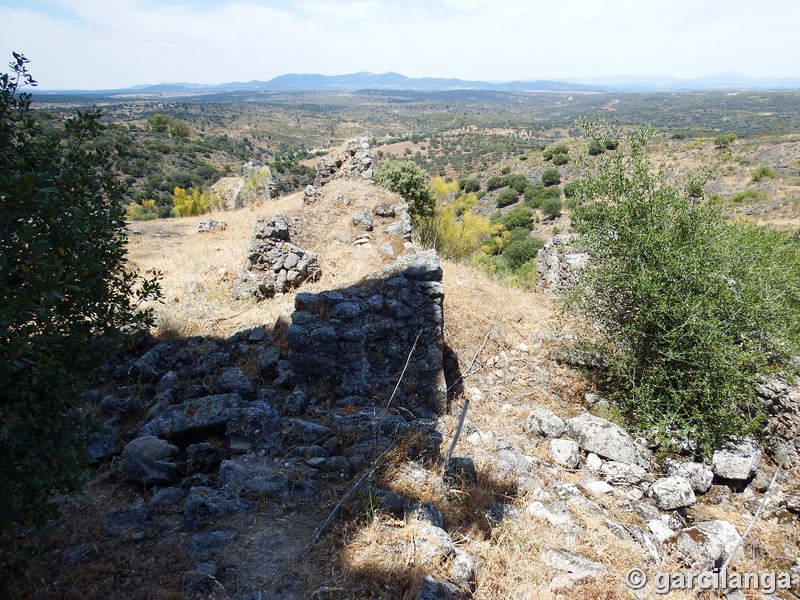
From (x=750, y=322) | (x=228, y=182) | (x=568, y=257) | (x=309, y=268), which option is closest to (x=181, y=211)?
(x=228, y=182)

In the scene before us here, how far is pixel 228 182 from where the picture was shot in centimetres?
2700

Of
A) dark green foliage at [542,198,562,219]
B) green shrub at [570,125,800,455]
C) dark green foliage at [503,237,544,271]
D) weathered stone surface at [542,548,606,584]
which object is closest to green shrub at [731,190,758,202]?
dark green foliage at [542,198,562,219]

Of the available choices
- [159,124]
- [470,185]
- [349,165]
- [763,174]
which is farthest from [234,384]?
[159,124]

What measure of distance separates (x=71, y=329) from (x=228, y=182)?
2632 cm

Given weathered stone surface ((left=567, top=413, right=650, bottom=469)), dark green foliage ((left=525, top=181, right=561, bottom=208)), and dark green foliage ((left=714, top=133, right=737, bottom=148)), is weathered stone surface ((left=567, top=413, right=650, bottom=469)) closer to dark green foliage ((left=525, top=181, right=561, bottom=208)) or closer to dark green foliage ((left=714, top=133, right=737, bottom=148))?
dark green foliage ((left=525, top=181, right=561, bottom=208))

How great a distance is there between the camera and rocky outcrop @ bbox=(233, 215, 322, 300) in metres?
9.25

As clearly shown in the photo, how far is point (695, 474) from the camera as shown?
5441 millimetres

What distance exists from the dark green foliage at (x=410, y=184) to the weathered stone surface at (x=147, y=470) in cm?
1199

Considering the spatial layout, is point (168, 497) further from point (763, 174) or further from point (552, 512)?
point (763, 174)

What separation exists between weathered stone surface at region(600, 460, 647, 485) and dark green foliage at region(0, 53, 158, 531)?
5335mm

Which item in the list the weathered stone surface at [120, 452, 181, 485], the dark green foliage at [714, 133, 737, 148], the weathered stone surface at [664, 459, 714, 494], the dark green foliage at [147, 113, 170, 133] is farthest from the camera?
the dark green foliage at [147, 113, 170, 133]

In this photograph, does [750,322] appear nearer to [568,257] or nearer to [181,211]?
[568,257]

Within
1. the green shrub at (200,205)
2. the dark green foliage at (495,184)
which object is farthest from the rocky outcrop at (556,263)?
the dark green foliage at (495,184)

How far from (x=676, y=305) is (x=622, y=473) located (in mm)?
2380
